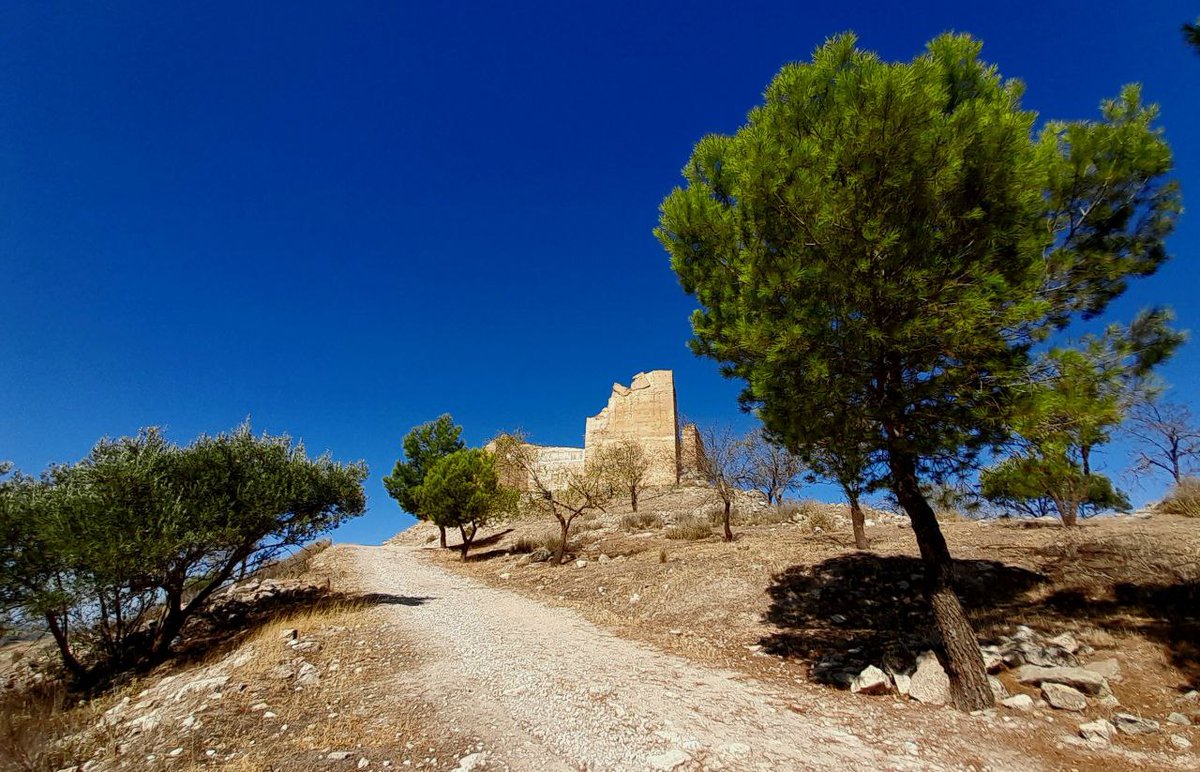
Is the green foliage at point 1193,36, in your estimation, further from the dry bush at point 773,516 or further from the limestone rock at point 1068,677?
the dry bush at point 773,516

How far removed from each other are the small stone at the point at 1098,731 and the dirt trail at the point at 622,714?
75 centimetres

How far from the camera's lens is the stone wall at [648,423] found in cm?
4025

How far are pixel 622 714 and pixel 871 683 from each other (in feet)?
9.45

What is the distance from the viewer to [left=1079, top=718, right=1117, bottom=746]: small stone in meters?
4.06

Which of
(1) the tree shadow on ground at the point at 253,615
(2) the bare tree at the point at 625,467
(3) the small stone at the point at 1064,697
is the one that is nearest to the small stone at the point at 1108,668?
(3) the small stone at the point at 1064,697

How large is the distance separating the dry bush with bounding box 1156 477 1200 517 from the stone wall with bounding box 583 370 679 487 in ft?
92.7

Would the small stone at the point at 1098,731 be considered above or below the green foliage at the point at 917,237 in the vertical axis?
below

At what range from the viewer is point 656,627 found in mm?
9070

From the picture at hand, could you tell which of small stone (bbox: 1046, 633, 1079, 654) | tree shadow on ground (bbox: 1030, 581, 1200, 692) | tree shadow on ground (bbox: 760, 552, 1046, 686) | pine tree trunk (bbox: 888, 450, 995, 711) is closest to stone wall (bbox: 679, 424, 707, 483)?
tree shadow on ground (bbox: 760, 552, 1046, 686)

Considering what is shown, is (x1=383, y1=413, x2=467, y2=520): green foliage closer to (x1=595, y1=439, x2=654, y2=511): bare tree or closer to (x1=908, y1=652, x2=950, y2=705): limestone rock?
(x1=595, y1=439, x2=654, y2=511): bare tree

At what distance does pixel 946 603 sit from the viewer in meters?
5.30

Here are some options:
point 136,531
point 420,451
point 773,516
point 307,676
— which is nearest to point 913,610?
point 307,676

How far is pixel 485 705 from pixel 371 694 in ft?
5.09

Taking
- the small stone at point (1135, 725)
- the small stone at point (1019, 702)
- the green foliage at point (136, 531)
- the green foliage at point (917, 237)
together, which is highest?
the green foliage at point (917, 237)
